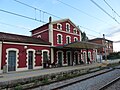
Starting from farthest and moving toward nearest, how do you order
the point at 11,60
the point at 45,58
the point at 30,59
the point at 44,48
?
the point at 45,58 < the point at 44,48 < the point at 30,59 < the point at 11,60

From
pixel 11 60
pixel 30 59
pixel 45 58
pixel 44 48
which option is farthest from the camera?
pixel 45 58

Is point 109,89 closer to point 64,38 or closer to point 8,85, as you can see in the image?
point 8,85

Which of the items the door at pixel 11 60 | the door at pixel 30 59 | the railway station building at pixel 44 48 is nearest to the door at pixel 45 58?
the railway station building at pixel 44 48

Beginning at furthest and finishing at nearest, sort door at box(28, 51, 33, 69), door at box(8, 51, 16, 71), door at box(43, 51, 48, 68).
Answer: door at box(43, 51, 48, 68) → door at box(28, 51, 33, 69) → door at box(8, 51, 16, 71)

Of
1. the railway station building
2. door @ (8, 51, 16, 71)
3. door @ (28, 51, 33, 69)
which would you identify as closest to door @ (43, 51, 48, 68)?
the railway station building

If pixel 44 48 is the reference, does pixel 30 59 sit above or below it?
below

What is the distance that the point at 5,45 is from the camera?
1739 cm

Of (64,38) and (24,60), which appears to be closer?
(24,60)

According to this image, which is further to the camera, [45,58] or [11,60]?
[45,58]

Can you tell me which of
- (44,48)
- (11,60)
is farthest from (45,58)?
(11,60)

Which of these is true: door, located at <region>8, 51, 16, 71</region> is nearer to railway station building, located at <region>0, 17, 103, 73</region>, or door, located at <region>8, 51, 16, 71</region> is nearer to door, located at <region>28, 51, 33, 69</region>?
railway station building, located at <region>0, 17, 103, 73</region>

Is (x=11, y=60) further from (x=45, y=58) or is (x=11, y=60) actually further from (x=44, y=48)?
(x=45, y=58)

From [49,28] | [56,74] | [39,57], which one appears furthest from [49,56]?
[56,74]

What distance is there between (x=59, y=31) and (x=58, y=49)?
3.42m
